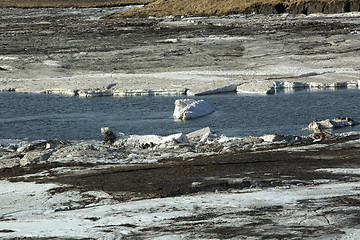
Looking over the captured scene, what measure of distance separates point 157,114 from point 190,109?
127cm

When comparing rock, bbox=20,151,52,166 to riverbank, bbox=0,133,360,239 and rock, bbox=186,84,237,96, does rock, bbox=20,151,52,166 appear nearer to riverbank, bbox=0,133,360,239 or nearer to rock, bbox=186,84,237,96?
riverbank, bbox=0,133,360,239

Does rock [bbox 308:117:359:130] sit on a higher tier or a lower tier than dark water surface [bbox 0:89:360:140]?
lower

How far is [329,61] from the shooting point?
88.9 feet

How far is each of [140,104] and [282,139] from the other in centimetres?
791

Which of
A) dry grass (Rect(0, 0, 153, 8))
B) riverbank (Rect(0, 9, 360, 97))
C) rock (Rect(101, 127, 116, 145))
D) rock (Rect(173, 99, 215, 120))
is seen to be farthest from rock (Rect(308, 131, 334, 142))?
dry grass (Rect(0, 0, 153, 8))

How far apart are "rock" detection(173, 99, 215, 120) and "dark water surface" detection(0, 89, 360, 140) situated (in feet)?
0.82

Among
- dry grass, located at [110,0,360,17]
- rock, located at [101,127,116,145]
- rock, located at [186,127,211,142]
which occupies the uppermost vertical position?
dry grass, located at [110,0,360,17]

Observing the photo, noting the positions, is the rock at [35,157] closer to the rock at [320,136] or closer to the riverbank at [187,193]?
the riverbank at [187,193]

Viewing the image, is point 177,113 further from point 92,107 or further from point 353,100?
point 353,100

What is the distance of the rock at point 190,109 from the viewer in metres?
19.6

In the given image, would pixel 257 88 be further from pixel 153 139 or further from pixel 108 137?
pixel 108 137

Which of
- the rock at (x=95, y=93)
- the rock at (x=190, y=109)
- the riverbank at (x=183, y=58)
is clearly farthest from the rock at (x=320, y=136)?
the rock at (x=95, y=93)

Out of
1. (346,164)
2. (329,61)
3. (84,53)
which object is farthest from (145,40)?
(346,164)

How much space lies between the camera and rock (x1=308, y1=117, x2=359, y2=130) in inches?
691
